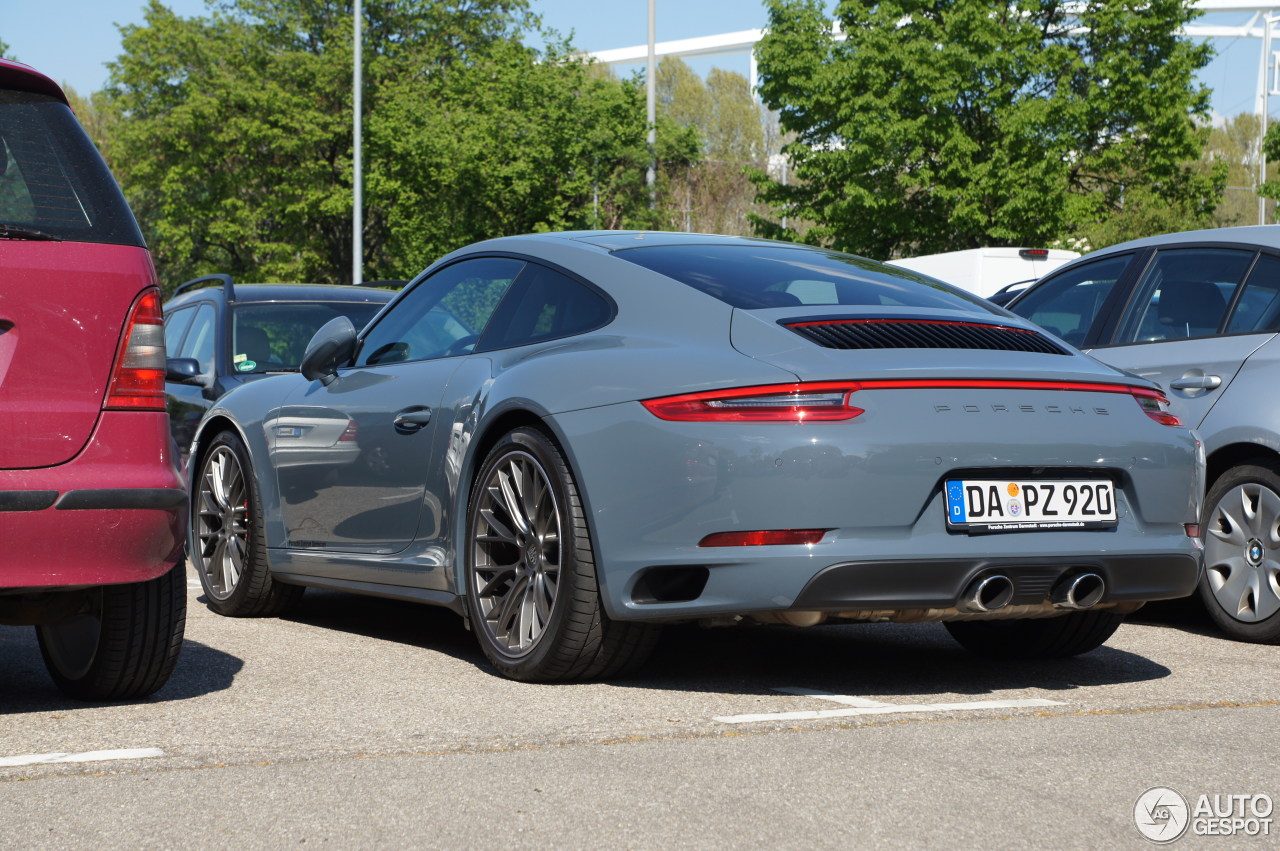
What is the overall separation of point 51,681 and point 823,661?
251 centimetres

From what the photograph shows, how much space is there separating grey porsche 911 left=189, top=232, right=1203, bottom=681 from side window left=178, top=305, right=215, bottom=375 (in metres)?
4.48

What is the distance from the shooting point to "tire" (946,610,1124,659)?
17.7ft

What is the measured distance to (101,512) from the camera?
Answer: 4.09m

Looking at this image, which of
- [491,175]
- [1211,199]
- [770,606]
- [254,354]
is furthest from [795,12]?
[770,606]

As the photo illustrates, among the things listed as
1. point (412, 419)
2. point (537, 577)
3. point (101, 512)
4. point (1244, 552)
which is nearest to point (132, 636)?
point (101, 512)

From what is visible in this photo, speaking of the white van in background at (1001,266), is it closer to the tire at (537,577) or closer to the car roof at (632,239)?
the car roof at (632,239)

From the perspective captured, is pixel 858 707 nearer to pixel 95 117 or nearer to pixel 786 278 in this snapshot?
pixel 786 278

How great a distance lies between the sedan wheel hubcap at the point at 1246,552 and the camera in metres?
6.11

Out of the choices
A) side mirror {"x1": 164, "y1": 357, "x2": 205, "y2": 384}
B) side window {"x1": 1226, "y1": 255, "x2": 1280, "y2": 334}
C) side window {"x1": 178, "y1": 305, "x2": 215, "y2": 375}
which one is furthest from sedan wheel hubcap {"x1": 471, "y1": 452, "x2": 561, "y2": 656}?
side window {"x1": 178, "y1": 305, "x2": 215, "y2": 375}

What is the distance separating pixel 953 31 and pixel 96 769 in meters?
28.8

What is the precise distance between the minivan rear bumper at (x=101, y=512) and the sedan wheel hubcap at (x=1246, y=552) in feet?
13.2

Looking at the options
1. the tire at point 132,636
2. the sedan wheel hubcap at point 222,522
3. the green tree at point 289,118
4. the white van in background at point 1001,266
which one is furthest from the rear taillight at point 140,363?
the green tree at point 289,118

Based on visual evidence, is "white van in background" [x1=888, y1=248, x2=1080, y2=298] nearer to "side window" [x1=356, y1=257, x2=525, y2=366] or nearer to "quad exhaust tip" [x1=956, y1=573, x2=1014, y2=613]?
"side window" [x1=356, y1=257, x2=525, y2=366]

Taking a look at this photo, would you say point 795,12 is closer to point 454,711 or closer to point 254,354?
point 254,354
